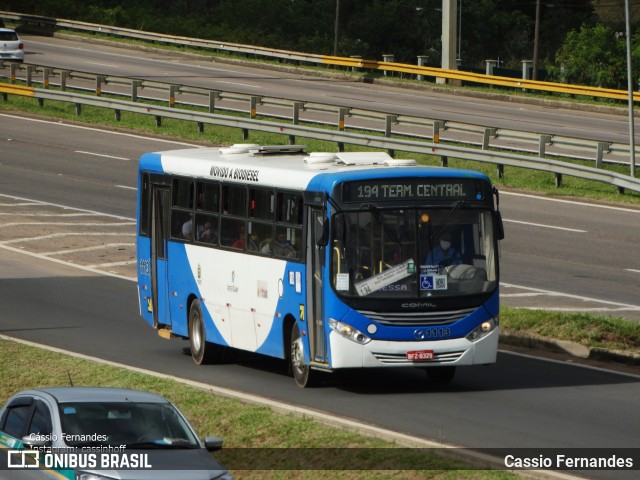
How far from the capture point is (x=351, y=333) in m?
16.7

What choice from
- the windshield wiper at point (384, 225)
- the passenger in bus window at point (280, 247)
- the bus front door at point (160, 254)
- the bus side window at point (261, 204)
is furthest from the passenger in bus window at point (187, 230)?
the windshield wiper at point (384, 225)

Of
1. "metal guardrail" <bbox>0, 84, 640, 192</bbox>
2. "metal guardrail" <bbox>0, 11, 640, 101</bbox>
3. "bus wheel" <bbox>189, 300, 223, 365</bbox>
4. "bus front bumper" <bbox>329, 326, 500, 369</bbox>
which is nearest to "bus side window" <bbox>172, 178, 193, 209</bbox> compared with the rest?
"bus wheel" <bbox>189, 300, 223, 365</bbox>

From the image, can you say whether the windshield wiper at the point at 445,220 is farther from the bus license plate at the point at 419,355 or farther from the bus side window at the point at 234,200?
the bus side window at the point at 234,200

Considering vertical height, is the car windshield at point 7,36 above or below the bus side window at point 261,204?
above

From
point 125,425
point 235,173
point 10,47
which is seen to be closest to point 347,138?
point 235,173

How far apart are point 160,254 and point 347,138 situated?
A: 18597 mm

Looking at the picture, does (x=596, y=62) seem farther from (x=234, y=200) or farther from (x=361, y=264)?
(x=361, y=264)

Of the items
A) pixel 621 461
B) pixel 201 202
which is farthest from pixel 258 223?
pixel 621 461

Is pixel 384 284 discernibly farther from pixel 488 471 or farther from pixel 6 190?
pixel 6 190

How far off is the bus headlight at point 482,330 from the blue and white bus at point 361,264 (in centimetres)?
2

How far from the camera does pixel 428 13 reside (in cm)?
9275

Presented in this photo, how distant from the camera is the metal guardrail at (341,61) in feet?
178

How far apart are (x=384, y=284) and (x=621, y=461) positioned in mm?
4562
